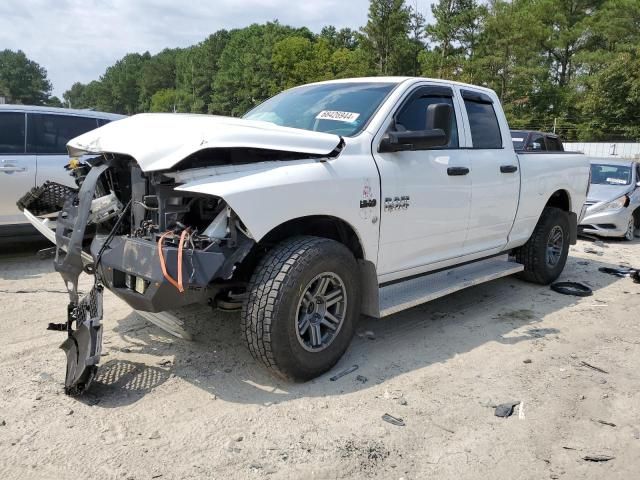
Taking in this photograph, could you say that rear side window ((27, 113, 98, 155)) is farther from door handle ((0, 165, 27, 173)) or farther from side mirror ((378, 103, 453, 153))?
side mirror ((378, 103, 453, 153))

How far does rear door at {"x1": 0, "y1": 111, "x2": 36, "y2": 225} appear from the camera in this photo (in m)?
6.12

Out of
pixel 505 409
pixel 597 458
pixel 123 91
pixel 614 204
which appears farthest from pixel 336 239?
pixel 123 91

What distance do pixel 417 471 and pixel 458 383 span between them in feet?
3.58

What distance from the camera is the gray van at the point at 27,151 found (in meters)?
6.14

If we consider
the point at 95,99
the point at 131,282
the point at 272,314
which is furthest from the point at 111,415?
the point at 95,99

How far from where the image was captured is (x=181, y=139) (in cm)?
312

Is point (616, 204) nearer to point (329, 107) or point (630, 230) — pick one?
point (630, 230)

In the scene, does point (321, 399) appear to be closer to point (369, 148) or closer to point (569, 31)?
point (369, 148)

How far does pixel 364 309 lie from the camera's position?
3977 millimetres

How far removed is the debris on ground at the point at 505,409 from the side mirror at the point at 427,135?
1788 mm

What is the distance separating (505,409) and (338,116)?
2308 mm

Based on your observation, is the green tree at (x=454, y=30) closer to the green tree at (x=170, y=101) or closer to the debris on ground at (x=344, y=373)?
the debris on ground at (x=344, y=373)

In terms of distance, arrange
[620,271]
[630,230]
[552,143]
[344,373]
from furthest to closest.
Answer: [630,230]
[552,143]
[620,271]
[344,373]

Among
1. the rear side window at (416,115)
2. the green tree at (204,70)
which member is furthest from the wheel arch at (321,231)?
the green tree at (204,70)
